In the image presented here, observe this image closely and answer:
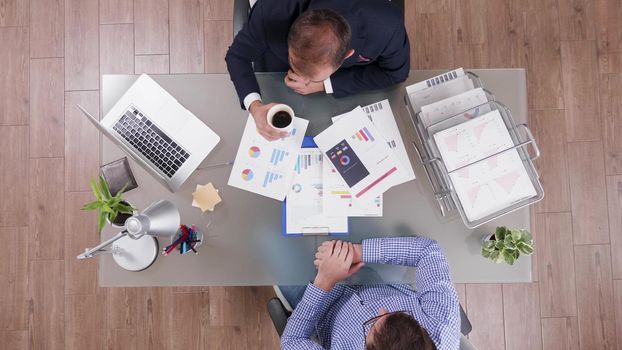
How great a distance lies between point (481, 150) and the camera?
1439 mm

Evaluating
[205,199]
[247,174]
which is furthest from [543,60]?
[205,199]

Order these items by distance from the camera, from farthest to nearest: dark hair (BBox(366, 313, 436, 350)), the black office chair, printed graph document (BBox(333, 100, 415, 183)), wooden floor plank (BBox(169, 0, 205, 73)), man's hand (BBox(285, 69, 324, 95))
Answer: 1. wooden floor plank (BBox(169, 0, 205, 73))
2. the black office chair
3. printed graph document (BBox(333, 100, 415, 183))
4. man's hand (BBox(285, 69, 324, 95))
5. dark hair (BBox(366, 313, 436, 350))

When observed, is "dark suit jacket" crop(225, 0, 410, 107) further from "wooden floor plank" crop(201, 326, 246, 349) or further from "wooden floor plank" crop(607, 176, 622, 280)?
"wooden floor plank" crop(607, 176, 622, 280)

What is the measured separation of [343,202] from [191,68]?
138 centimetres

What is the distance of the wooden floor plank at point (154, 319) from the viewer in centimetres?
235

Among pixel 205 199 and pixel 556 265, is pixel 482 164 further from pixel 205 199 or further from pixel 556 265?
pixel 556 265

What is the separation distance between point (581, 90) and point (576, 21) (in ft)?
1.30

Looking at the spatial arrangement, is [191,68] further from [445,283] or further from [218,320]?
[445,283]

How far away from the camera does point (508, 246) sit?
1.46 m

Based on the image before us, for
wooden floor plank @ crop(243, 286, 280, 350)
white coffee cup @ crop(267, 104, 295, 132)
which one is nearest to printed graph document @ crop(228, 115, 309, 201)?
white coffee cup @ crop(267, 104, 295, 132)

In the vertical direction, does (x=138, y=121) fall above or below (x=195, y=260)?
above

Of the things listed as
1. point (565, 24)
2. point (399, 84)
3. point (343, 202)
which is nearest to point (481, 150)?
point (399, 84)

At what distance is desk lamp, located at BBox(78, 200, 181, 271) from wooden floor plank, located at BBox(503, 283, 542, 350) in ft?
6.10

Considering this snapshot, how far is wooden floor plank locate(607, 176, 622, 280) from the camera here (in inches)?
95.7
